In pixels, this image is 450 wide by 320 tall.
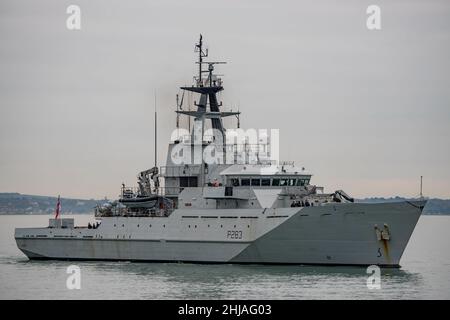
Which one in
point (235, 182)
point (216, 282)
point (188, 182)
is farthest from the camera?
point (188, 182)

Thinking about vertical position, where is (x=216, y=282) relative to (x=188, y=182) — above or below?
below

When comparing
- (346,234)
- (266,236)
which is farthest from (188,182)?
(346,234)

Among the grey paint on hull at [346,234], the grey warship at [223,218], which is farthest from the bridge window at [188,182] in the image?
the grey paint on hull at [346,234]

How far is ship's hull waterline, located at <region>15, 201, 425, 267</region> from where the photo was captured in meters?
38.4

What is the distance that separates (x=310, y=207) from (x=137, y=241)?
8.43 meters

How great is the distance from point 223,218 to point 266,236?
6.96ft

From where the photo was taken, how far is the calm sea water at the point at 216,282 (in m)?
33.4

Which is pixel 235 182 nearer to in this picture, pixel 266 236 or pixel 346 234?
pixel 266 236

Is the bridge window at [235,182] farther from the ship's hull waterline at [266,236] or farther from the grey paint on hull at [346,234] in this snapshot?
the grey paint on hull at [346,234]

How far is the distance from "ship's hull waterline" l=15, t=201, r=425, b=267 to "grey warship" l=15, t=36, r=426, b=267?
0.13ft

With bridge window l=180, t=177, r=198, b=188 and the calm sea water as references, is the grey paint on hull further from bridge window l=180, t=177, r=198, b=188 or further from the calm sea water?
bridge window l=180, t=177, r=198, b=188

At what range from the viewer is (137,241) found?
42812mm

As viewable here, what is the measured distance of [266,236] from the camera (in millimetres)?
39375
